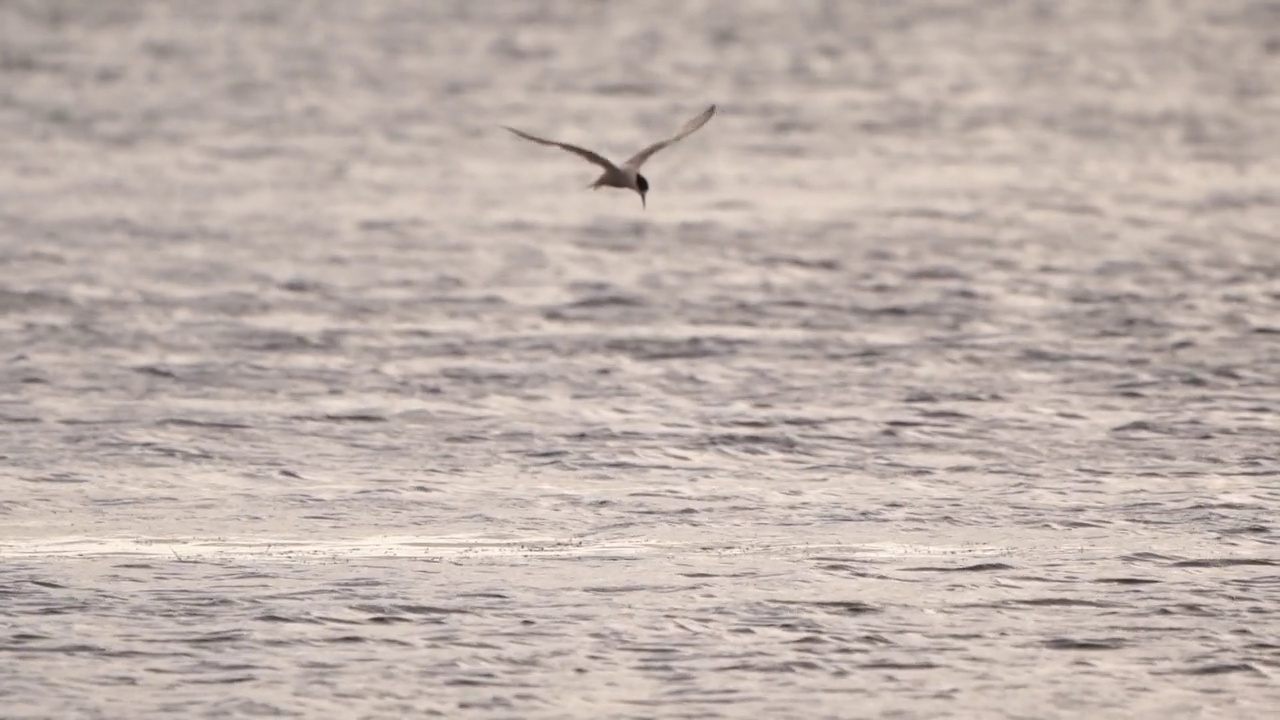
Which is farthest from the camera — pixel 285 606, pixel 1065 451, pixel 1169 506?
pixel 1065 451

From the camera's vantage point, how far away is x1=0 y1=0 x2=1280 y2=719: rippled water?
32.9 ft

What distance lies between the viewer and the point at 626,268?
18.8 meters

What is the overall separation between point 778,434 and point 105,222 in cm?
868

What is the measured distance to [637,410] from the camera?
14320mm

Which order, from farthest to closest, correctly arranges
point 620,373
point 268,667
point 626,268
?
point 626,268
point 620,373
point 268,667

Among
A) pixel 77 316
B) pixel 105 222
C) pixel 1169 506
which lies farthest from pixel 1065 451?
pixel 105 222

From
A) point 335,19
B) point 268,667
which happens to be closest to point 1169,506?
point 268,667

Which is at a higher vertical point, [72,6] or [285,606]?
[72,6]

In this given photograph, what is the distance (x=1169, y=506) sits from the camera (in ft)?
40.3

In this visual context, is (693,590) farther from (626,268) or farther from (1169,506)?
(626,268)

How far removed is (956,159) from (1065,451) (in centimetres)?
1191

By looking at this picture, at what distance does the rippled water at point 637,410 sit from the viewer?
32.9 ft

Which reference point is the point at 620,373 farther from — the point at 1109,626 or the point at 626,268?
the point at 1109,626

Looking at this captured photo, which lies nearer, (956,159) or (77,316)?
(77,316)
